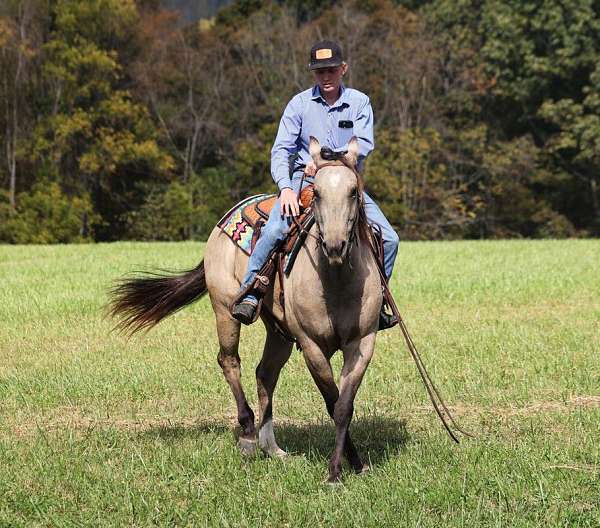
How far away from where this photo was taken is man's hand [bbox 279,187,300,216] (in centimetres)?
657

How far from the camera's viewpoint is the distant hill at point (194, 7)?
5366 cm

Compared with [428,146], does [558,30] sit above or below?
above

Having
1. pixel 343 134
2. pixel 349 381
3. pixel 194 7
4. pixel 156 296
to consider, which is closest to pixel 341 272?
pixel 349 381

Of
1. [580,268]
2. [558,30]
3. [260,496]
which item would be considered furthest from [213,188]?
[260,496]

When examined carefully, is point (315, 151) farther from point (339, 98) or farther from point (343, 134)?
point (339, 98)

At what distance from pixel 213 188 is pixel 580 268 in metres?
24.3

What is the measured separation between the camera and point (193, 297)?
859 centimetres

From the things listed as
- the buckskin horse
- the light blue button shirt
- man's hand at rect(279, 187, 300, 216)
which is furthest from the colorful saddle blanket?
man's hand at rect(279, 187, 300, 216)

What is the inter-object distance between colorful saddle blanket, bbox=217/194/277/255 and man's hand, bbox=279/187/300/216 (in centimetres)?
92

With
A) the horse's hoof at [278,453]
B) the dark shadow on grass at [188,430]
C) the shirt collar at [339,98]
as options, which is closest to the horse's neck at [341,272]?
the shirt collar at [339,98]

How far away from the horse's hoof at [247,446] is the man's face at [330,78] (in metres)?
2.78

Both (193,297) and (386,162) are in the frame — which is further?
(386,162)

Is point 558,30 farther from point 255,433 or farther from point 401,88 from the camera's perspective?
point 255,433

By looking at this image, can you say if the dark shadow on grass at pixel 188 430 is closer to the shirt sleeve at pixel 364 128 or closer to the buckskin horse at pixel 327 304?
the buckskin horse at pixel 327 304
